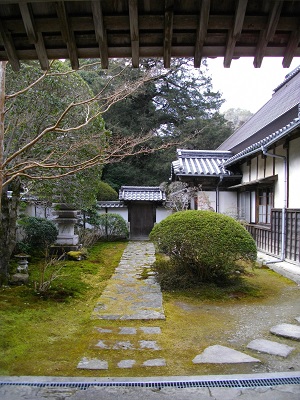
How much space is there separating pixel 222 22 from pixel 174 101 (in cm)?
2231

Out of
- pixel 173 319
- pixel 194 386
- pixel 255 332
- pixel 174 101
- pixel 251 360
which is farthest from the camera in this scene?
pixel 174 101

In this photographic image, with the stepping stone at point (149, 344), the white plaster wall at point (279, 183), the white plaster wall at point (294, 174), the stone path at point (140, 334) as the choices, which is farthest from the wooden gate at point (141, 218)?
the stepping stone at point (149, 344)

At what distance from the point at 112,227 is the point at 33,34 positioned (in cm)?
1591

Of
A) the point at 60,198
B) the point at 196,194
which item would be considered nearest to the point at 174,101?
the point at 196,194

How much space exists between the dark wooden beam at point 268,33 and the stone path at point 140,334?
10.7 ft

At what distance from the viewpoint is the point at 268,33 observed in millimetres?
2584

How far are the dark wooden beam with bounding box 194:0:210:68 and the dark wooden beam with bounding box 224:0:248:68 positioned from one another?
0.21 m

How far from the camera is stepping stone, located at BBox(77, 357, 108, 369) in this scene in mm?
3753

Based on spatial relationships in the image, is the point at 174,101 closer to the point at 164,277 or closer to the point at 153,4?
the point at 164,277

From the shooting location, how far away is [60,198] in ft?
33.5

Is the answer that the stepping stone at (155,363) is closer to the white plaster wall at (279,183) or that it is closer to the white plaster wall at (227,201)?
the white plaster wall at (279,183)

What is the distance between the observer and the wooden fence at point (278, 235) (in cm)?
839

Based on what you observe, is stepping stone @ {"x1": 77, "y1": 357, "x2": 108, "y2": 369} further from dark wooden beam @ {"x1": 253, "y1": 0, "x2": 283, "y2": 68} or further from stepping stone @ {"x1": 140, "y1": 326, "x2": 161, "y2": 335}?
dark wooden beam @ {"x1": 253, "y1": 0, "x2": 283, "y2": 68}

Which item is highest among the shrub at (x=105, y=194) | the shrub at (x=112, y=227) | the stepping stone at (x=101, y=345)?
the shrub at (x=105, y=194)
